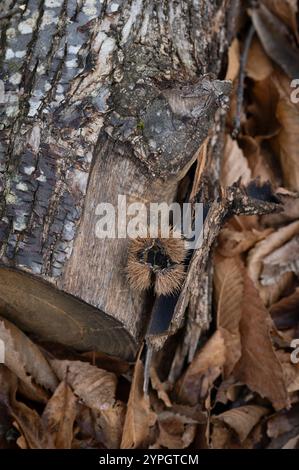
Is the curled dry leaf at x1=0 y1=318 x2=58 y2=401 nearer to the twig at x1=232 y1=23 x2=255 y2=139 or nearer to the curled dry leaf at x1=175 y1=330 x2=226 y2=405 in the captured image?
the curled dry leaf at x1=175 y1=330 x2=226 y2=405

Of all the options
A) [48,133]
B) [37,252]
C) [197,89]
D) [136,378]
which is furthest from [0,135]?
[136,378]

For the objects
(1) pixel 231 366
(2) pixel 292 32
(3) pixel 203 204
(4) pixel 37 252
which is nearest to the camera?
(4) pixel 37 252

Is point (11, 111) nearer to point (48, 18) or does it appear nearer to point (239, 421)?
point (48, 18)

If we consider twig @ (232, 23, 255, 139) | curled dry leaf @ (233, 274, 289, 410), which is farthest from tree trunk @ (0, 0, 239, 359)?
twig @ (232, 23, 255, 139)

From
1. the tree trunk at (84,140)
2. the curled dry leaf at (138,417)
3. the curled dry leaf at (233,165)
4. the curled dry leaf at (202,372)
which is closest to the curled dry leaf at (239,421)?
the curled dry leaf at (202,372)

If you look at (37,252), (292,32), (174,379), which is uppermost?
(292,32)

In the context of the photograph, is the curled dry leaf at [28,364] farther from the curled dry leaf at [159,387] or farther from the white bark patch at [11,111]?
the white bark patch at [11,111]
